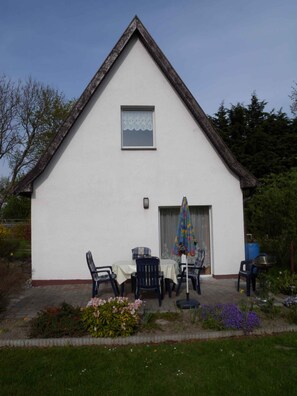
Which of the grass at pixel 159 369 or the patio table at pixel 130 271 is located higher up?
the patio table at pixel 130 271

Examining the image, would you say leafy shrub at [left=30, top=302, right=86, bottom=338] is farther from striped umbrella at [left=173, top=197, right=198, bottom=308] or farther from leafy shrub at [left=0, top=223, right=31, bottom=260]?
leafy shrub at [left=0, top=223, right=31, bottom=260]

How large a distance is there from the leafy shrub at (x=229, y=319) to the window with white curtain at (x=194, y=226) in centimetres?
449

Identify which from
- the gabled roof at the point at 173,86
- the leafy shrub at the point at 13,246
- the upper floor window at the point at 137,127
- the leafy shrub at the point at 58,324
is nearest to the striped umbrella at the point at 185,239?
the leafy shrub at the point at 58,324

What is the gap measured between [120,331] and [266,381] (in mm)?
2327

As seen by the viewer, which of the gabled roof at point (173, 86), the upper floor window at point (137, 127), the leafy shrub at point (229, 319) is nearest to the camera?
the leafy shrub at point (229, 319)

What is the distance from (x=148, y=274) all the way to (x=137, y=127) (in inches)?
199

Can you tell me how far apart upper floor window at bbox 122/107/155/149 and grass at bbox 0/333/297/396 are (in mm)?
6577

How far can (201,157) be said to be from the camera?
10.3 meters

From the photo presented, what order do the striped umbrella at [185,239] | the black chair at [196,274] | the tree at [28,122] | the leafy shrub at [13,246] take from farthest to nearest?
1. the tree at [28,122]
2. the leafy shrub at [13,246]
3. the black chair at [196,274]
4. the striped umbrella at [185,239]

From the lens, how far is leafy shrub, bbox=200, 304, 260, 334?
18.3ft

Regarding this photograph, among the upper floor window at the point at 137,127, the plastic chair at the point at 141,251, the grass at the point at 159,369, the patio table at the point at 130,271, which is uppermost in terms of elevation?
the upper floor window at the point at 137,127

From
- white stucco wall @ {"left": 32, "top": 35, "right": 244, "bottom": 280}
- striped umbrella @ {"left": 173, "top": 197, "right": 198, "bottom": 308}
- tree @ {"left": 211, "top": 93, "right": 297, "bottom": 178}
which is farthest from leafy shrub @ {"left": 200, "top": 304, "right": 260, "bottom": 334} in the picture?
tree @ {"left": 211, "top": 93, "right": 297, "bottom": 178}

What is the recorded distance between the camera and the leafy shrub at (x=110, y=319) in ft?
17.6

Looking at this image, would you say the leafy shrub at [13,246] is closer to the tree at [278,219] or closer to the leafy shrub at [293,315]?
the tree at [278,219]
